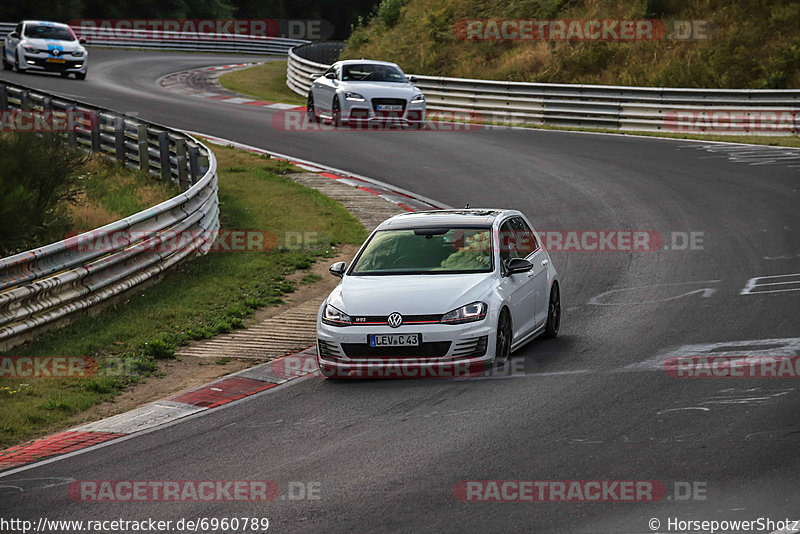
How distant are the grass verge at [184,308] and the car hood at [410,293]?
2.27 m

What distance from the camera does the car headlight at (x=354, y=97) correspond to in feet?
93.8

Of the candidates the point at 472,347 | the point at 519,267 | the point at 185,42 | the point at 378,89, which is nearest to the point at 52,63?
the point at 378,89

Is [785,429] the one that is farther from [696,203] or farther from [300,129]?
[300,129]

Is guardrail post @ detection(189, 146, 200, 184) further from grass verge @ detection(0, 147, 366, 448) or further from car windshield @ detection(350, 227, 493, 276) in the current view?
car windshield @ detection(350, 227, 493, 276)

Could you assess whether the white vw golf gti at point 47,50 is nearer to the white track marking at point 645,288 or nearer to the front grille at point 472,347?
the white track marking at point 645,288

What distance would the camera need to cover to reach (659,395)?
32.3ft

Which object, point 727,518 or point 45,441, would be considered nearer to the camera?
point 727,518

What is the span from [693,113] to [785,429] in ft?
69.3

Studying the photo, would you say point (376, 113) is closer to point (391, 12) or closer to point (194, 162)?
point (194, 162)

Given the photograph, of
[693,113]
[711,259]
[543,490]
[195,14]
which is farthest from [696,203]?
[195,14]

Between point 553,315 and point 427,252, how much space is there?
5.68ft

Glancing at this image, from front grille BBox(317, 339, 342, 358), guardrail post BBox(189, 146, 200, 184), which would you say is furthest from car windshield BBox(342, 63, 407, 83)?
front grille BBox(317, 339, 342, 358)

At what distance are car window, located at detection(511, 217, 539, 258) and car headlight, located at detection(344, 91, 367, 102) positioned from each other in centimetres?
1612

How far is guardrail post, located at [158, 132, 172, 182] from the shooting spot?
20.7 m
